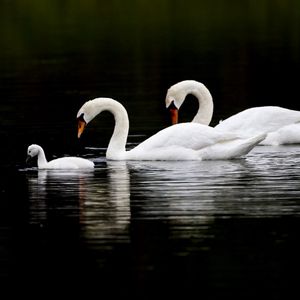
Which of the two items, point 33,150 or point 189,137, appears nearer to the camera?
point 33,150

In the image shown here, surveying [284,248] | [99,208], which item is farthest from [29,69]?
[284,248]

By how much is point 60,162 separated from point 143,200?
320cm

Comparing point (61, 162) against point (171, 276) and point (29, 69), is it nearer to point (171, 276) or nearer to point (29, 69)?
point (171, 276)

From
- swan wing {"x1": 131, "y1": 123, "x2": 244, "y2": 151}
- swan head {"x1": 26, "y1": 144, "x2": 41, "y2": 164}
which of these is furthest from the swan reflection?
swan wing {"x1": 131, "y1": 123, "x2": 244, "y2": 151}

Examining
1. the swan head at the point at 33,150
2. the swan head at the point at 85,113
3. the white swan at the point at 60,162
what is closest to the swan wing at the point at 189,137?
the white swan at the point at 60,162

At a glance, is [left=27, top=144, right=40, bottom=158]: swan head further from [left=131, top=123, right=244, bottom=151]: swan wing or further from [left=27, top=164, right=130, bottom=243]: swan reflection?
[left=131, top=123, right=244, bottom=151]: swan wing

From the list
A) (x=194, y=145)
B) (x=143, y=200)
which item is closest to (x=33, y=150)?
(x=194, y=145)

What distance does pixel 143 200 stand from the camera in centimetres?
1706

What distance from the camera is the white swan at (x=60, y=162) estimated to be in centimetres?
1991

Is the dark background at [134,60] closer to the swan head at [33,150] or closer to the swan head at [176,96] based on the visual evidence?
the swan head at [176,96]

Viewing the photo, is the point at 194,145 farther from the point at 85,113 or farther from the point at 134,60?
the point at 134,60

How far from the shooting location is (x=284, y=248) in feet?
46.6

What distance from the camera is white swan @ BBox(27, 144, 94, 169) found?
1991 centimetres

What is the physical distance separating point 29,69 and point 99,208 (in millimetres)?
22823
